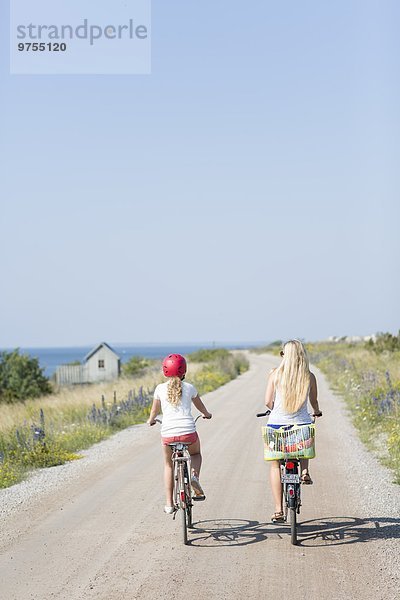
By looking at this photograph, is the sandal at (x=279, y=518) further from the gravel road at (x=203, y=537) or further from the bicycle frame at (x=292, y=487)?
the bicycle frame at (x=292, y=487)

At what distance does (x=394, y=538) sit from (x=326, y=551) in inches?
35.6

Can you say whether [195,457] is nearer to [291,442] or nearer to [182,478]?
[182,478]

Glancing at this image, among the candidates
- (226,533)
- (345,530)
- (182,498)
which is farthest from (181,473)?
(345,530)

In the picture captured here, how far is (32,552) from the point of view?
7.90 meters

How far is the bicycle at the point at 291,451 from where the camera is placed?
25.8 ft

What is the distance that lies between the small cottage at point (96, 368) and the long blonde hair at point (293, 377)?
54423mm

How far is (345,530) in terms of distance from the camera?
851cm

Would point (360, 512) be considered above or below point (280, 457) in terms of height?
below

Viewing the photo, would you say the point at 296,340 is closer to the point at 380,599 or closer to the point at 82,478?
the point at 380,599

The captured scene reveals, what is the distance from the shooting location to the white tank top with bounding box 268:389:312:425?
8.10 m

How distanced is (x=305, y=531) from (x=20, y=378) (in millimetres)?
33434

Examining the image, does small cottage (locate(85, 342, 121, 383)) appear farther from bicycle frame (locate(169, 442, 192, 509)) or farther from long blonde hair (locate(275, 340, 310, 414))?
long blonde hair (locate(275, 340, 310, 414))

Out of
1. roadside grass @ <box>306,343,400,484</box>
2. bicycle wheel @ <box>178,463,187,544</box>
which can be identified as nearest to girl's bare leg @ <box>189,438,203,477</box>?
bicycle wheel @ <box>178,463,187,544</box>

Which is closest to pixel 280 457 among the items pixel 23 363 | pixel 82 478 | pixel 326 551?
pixel 326 551
